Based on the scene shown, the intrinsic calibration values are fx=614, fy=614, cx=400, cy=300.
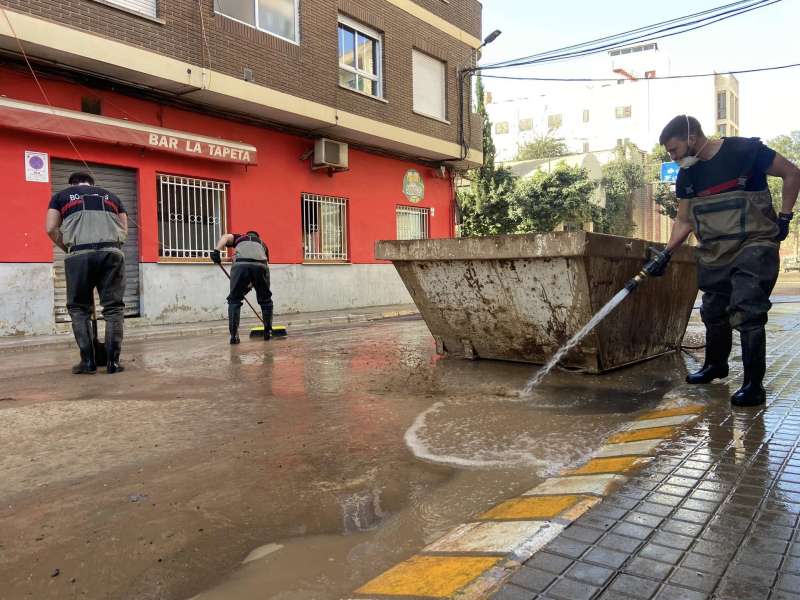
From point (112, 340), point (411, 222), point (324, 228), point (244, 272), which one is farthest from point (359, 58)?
point (112, 340)

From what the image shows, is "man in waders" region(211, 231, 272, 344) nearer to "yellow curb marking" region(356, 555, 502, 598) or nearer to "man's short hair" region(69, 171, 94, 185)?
"man's short hair" region(69, 171, 94, 185)

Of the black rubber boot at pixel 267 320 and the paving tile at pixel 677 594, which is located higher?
the black rubber boot at pixel 267 320

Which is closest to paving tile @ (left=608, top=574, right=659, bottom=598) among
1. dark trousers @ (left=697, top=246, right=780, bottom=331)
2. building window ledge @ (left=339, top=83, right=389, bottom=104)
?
dark trousers @ (left=697, top=246, right=780, bottom=331)

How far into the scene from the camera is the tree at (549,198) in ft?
78.7

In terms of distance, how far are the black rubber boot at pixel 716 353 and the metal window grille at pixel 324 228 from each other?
1018 centimetres

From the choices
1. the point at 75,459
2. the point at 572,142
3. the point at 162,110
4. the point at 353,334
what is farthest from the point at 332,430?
the point at 572,142

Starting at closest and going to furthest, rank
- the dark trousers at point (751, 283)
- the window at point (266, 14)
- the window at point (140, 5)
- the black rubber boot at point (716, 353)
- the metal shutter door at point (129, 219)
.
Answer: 1. the dark trousers at point (751, 283)
2. the black rubber boot at point (716, 353)
3. the metal shutter door at point (129, 219)
4. the window at point (140, 5)
5. the window at point (266, 14)

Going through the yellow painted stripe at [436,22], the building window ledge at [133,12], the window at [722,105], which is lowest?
the building window ledge at [133,12]

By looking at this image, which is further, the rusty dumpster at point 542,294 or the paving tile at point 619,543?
the rusty dumpster at point 542,294

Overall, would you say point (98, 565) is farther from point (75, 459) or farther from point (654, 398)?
point (654, 398)

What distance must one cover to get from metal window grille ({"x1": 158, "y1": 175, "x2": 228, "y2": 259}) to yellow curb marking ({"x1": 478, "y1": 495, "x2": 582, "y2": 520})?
9.84m

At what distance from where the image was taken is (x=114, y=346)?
560 centimetres

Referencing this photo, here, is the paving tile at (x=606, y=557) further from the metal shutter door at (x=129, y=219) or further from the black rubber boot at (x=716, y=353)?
the metal shutter door at (x=129, y=219)

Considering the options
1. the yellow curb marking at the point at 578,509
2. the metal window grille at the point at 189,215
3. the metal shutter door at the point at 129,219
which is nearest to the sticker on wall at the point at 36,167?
the metal shutter door at the point at 129,219
